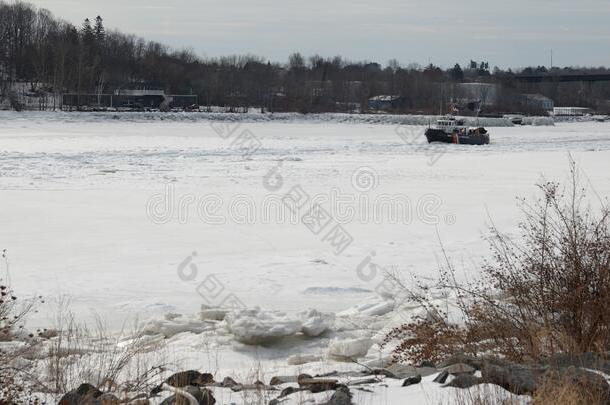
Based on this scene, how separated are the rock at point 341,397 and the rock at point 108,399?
60.2 inches

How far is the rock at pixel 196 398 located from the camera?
6.11 meters

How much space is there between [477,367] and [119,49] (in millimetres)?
125000

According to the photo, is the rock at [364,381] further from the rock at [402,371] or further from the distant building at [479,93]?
the distant building at [479,93]

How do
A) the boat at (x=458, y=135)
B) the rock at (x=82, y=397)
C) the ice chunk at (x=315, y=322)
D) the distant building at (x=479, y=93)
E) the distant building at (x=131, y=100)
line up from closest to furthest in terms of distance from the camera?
the rock at (x=82, y=397) → the ice chunk at (x=315, y=322) → the boat at (x=458, y=135) → the distant building at (x=131, y=100) → the distant building at (x=479, y=93)

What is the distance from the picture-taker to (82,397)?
247 inches

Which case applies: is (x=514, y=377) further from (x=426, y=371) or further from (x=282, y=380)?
(x=282, y=380)

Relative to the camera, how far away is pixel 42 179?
25.7 metres

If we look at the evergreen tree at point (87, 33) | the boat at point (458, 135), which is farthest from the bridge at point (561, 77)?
the boat at point (458, 135)

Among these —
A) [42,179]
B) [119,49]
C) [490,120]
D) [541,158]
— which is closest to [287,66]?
[119,49]

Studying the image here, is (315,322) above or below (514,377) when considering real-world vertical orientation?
below

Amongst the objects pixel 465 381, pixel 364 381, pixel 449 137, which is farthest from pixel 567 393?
pixel 449 137

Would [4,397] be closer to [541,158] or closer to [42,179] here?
[42,179]

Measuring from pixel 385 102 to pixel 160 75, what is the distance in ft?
113

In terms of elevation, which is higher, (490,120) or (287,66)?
(287,66)
